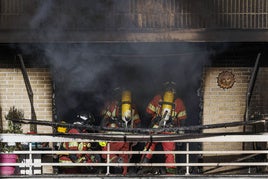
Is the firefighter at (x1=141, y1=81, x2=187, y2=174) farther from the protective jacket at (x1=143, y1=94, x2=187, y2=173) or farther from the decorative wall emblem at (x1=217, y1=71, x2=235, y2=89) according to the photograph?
the decorative wall emblem at (x1=217, y1=71, x2=235, y2=89)

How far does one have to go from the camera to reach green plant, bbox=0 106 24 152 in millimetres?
8648

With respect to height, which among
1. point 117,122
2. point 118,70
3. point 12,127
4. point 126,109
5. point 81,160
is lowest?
point 81,160

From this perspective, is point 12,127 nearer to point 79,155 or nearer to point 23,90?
point 23,90

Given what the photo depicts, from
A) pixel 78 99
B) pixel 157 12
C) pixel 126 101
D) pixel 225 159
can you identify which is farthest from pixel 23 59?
pixel 225 159

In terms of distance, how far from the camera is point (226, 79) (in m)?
9.55

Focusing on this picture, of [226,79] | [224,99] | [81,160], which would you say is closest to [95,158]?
[81,160]

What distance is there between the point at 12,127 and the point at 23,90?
750 millimetres

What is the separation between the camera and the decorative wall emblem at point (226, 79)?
955 centimetres

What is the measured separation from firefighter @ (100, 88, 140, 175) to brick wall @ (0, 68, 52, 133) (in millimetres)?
1091

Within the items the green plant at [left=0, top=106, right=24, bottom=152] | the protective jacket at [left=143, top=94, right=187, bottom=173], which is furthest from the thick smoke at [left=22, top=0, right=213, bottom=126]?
the green plant at [left=0, top=106, right=24, bottom=152]

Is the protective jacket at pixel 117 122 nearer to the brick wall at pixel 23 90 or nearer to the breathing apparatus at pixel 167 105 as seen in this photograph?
the breathing apparatus at pixel 167 105

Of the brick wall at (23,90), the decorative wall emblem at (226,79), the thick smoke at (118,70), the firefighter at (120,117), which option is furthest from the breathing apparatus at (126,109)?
the decorative wall emblem at (226,79)

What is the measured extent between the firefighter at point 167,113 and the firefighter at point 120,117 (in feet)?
1.04

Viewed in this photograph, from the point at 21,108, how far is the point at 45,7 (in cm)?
205
